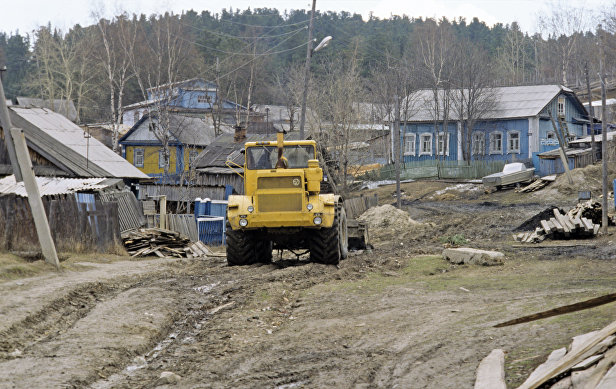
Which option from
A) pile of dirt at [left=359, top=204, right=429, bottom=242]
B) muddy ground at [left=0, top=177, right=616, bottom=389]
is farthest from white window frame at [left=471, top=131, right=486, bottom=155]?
muddy ground at [left=0, top=177, right=616, bottom=389]

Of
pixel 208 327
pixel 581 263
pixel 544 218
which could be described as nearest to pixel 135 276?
pixel 208 327

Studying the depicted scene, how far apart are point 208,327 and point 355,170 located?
96.8 feet

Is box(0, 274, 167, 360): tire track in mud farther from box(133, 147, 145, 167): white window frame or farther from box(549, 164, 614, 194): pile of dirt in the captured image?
box(133, 147, 145, 167): white window frame

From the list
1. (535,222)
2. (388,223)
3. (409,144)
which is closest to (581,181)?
(388,223)

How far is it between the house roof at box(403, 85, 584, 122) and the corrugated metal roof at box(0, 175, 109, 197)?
39.5 metres

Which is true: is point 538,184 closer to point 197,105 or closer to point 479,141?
point 479,141

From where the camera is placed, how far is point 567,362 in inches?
231

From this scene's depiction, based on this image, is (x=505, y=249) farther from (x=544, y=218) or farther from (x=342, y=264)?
(x=544, y=218)

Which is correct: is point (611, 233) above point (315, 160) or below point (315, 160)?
below

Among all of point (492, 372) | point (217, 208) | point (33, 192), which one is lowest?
point (217, 208)

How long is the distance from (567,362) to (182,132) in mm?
55840

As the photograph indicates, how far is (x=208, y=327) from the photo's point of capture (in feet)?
35.4

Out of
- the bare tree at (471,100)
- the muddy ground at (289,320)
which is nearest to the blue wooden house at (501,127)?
the bare tree at (471,100)

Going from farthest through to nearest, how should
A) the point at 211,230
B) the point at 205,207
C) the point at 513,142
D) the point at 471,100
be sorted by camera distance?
the point at 513,142 < the point at 471,100 < the point at 205,207 < the point at 211,230
